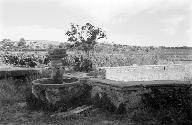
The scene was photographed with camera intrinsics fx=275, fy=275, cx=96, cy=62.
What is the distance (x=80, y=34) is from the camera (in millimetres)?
24953

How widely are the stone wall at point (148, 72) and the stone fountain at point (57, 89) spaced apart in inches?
365

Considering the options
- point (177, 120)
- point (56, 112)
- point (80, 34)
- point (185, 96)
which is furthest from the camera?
point (80, 34)

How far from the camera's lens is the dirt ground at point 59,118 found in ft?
22.1

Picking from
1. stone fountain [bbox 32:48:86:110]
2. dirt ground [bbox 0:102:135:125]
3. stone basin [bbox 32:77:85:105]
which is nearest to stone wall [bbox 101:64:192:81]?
stone fountain [bbox 32:48:86:110]

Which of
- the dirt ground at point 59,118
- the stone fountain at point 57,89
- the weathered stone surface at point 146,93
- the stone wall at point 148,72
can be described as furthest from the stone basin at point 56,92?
the stone wall at point 148,72

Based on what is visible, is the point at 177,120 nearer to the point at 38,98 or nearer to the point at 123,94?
the point at 123,94

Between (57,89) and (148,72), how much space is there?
1411cm

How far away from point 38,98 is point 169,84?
372 centimetres

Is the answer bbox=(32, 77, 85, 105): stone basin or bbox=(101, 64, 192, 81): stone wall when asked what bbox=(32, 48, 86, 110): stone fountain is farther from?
bbox=(101, 64, 192, 81): stone wall

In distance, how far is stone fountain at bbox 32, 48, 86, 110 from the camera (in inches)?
305

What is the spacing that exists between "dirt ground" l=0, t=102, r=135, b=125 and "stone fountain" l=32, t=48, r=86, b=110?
1.52 feet

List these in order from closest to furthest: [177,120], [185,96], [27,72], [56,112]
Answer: [177,120], [185,96], [56,112], [27,72]

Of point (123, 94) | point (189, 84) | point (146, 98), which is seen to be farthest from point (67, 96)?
point (189, 84)

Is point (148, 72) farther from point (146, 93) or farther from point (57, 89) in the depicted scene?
point (57, 89)
